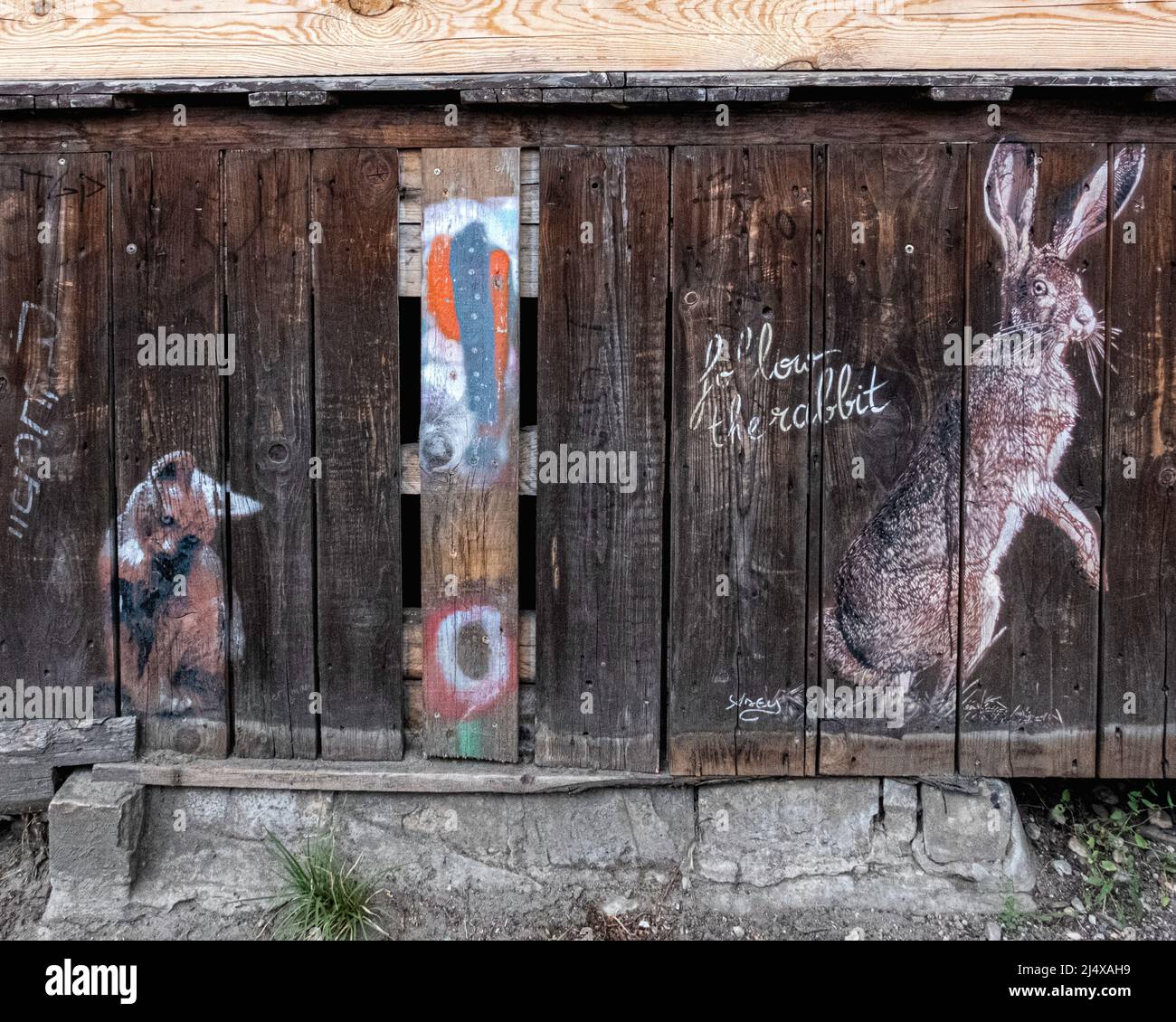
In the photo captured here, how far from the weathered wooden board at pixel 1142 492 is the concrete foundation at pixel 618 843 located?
1.71 ft

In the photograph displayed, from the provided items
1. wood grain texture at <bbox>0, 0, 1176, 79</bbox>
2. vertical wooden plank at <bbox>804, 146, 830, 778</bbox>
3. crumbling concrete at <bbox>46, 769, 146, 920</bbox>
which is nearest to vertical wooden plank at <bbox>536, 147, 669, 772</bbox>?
wood grain texture at <bbox>0, 0, 1176, 79</bbox>

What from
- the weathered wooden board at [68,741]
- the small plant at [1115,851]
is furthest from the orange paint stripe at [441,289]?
the small plant at [1115,851]

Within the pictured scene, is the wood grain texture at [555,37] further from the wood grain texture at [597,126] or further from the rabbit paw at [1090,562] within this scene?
the rabbit paw at [1090,562]

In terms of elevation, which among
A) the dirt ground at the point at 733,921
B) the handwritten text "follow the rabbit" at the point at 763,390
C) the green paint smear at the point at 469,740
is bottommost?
the dirt ground at the point at 733,921

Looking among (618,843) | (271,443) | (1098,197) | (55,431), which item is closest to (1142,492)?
(1098,197)

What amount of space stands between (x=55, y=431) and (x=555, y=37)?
221cm

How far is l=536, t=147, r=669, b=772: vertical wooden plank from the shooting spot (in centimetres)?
307

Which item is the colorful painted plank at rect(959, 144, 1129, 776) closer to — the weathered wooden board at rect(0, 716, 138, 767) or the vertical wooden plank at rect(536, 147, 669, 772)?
the vertical wooden plank at rect(536, 147, 669, 772)

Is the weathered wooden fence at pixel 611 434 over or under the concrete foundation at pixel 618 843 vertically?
over

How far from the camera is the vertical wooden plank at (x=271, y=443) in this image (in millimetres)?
3098

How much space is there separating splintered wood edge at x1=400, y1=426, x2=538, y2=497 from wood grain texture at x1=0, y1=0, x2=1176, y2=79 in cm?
125

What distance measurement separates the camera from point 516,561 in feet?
10.4

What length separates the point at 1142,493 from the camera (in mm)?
3109

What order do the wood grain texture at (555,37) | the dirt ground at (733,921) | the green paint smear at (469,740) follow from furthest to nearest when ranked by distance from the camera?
the green paint smear at (469,740) < the dirt ground at (733,921) < the wood grain texture at (555,37)
